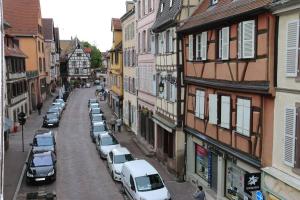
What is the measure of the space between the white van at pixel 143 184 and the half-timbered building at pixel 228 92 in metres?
2.46

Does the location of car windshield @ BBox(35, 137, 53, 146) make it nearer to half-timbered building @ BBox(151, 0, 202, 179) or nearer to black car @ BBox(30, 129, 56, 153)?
black car @ BBox(30, 129, 56, 153)

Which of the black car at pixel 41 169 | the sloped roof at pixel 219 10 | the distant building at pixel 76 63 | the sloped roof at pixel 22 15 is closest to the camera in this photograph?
the sloped roof at pixel 219 10

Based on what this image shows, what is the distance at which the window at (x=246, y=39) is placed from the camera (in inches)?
591

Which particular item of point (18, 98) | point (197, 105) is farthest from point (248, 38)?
point (18, 98)

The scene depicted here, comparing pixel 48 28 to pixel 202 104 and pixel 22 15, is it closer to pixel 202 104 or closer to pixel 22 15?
pixel 22 15

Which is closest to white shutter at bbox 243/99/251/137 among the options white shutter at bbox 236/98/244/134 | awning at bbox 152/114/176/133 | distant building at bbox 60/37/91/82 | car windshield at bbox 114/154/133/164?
white shutter at bbox 236/98/244/134

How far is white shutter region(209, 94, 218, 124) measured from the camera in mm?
18688

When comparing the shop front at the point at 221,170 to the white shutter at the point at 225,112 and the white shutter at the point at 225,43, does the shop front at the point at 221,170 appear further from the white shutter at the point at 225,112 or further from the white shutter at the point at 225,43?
the white shutter at the point at 225,43

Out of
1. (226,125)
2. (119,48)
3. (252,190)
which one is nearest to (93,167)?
(226,125)

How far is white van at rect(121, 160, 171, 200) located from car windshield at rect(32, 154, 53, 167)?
18.1 ft

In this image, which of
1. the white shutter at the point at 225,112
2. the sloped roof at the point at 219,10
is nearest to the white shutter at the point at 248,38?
the sloped roof at the point at 219,10

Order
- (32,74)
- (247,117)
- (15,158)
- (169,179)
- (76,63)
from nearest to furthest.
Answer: (247,117) < (169,179) < (15,158) < (32,74) < (76,63)

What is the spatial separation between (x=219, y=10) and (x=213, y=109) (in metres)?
4.39

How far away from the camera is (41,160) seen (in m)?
24.9
